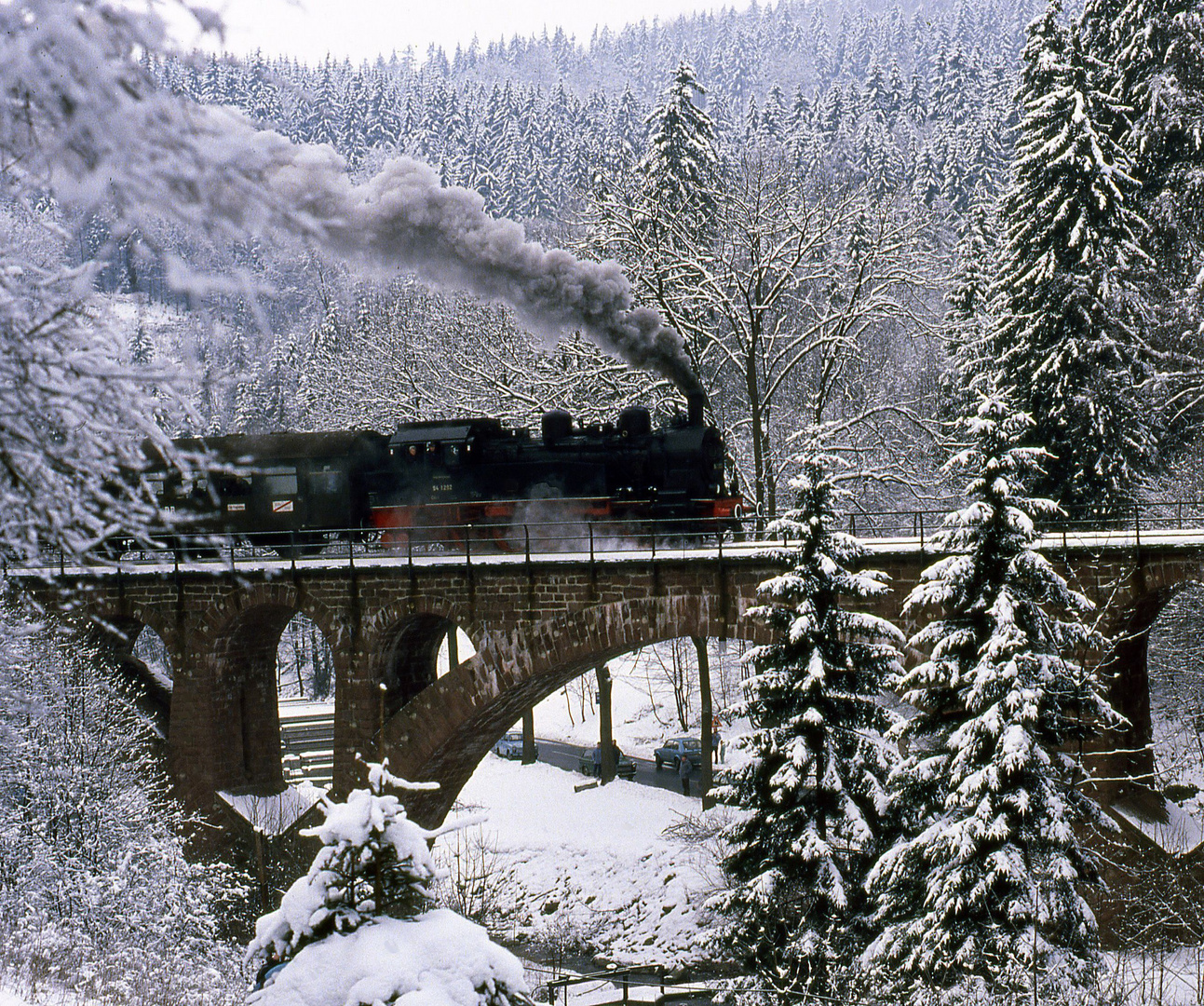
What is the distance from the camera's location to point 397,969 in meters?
Answer: 5.34

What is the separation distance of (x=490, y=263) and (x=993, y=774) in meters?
16.1

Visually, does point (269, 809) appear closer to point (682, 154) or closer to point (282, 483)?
point (282, 483)

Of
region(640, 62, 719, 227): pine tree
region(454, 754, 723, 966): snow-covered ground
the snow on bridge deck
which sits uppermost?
region(640, 62, 719, 227): pine tree

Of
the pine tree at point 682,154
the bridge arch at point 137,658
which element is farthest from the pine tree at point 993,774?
the pine tree at point 682,154

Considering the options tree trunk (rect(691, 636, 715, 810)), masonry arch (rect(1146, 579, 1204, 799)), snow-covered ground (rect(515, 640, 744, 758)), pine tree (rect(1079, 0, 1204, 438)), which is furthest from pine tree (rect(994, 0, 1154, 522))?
snow-covered ground (rect(515, 640, 744, 758))

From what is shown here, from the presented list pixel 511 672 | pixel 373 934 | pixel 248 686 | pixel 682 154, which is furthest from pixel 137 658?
pixel 682 154

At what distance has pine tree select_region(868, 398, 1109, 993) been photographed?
1141 cm

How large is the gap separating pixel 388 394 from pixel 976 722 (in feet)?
93.5

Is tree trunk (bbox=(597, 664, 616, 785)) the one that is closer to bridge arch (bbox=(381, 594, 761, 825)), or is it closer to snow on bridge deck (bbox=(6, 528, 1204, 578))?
bridge arch (bbox=(381, 594, 761, 825))

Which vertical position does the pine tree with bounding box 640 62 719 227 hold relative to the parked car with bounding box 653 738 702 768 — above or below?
above

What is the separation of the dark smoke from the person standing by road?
15.0 m

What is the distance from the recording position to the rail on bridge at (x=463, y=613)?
17.1 metres

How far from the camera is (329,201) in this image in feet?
65.4

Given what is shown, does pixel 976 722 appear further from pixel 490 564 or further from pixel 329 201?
pixel 329 201
